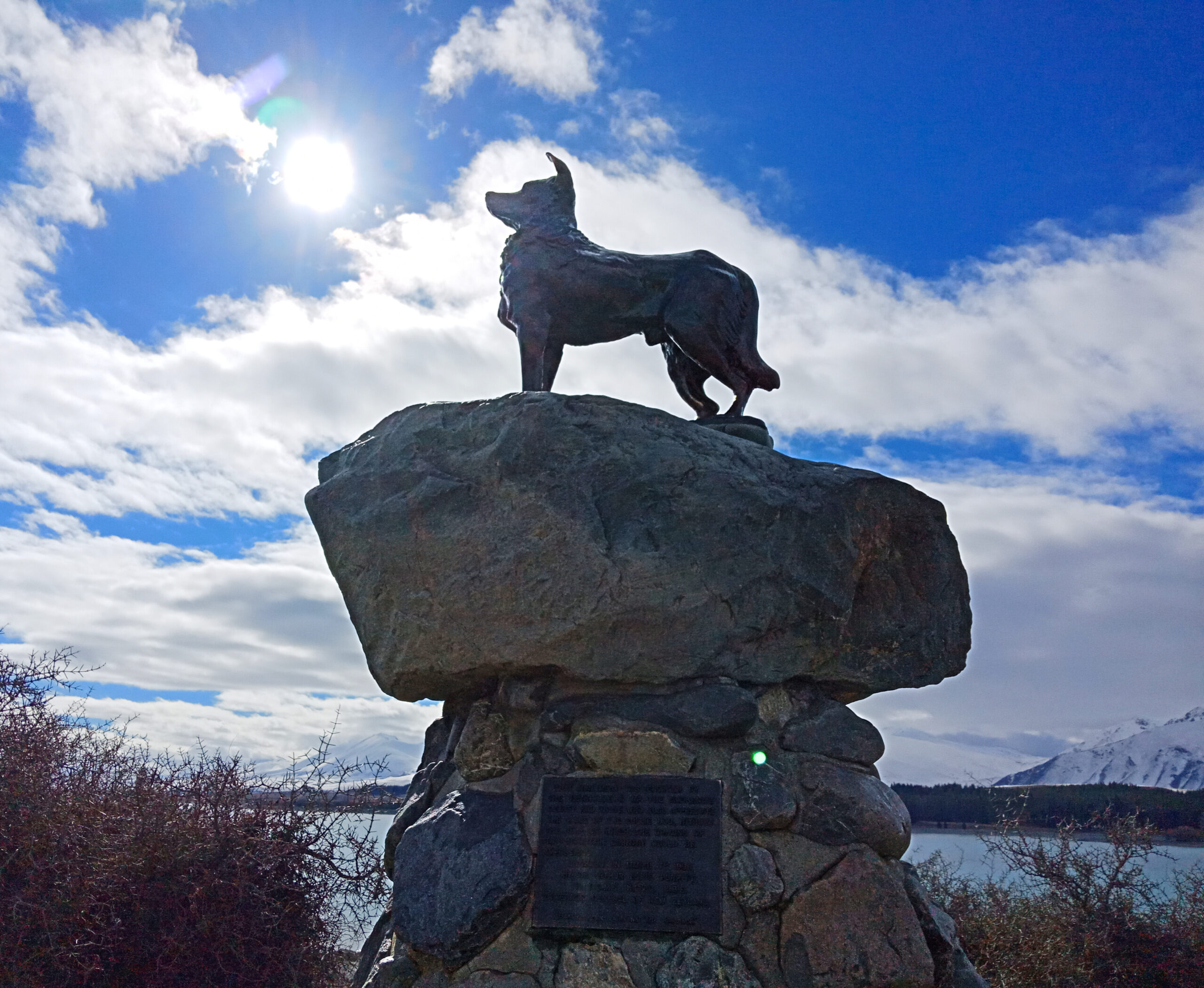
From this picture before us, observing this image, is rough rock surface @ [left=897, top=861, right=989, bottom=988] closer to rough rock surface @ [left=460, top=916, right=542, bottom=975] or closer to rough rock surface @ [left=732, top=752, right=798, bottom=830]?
rough rock surface @ [left=732, top=752, right=798, bottom=830]

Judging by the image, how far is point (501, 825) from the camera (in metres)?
3.84

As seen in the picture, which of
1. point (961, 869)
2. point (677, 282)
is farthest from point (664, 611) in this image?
point (961, 869)

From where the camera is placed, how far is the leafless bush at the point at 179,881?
469 centimetres

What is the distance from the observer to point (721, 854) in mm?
3691

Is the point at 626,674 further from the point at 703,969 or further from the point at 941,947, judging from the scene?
the point at 941,947

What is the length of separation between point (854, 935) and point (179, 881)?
342 cm

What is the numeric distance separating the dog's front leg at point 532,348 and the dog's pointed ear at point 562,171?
2.83ft

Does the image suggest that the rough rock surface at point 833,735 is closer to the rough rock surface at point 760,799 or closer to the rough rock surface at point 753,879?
the rough rock surface at point 760,799

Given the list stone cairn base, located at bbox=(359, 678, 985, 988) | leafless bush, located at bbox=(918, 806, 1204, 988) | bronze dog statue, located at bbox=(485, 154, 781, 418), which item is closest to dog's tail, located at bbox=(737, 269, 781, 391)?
bronze dog statue, located at bbox=(485, 154, 781, 418)

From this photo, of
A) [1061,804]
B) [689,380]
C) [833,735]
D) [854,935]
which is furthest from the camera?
[1061,804]

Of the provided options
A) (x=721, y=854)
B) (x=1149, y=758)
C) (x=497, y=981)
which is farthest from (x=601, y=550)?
(x=1149, y=758)

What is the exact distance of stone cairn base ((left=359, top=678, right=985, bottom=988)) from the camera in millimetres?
3564

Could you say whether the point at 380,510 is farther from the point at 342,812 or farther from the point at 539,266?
the point at 342,812

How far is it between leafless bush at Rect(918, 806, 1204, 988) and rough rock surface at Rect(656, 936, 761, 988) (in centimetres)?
415
